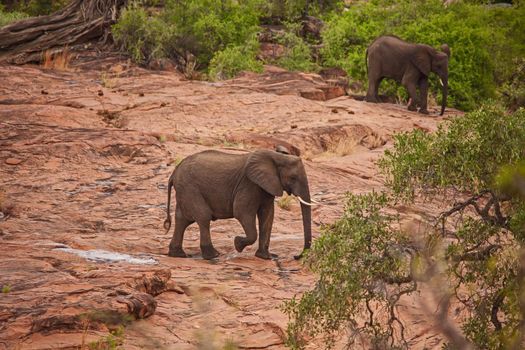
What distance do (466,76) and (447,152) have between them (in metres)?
17.8

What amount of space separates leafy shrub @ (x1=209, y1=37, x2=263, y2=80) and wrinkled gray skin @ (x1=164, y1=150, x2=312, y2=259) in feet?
41.3

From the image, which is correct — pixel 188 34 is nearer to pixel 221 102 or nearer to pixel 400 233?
pixel 221 102

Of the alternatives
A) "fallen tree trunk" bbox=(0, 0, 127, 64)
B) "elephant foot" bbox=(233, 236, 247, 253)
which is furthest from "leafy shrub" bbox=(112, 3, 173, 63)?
"elephant foot" bbox=(233, 236, 247, 253)

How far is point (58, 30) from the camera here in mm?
26875

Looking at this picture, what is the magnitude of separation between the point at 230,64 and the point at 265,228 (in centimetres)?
1372

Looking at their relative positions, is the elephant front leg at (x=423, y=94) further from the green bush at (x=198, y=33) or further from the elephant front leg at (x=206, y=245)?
the elephant front leg at (x=206, y=245)

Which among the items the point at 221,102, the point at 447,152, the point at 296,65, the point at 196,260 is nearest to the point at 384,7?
the point at 296,65

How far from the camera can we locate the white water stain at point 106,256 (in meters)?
11.3

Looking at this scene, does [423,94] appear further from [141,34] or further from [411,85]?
[141,34]

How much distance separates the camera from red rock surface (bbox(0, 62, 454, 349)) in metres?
9.04

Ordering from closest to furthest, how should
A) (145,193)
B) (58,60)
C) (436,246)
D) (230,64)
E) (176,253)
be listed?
1. (436,246)
2. (176,253)
3. (145,193)
4. (58,60)
5. (230,64)

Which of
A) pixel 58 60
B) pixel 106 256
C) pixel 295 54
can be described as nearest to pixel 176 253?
pixel 106 256

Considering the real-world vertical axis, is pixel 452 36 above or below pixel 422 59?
above

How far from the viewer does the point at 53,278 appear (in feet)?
31.9
